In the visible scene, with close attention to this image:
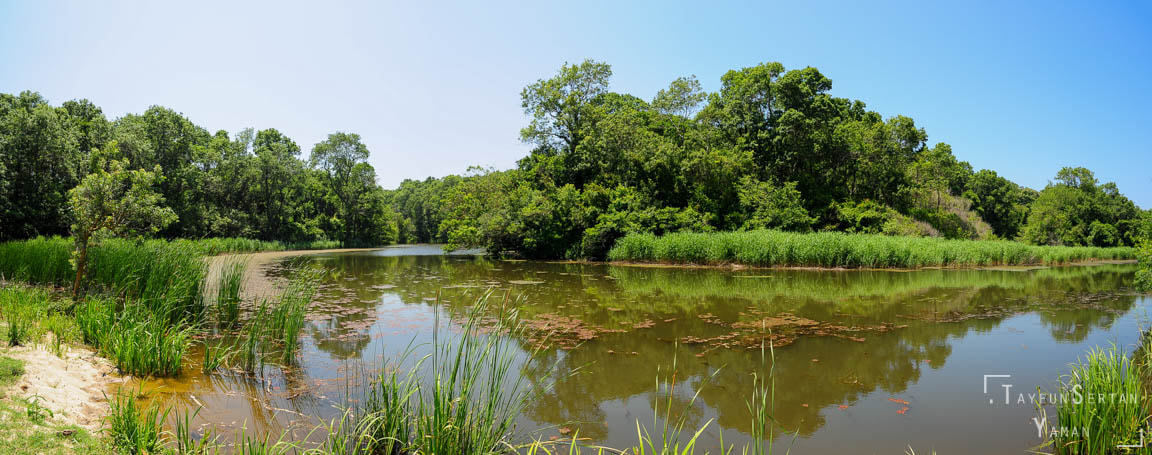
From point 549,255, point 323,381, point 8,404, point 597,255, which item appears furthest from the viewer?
point 549,255

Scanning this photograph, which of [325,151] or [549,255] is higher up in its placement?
[325,151]

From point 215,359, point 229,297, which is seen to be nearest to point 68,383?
point 215,359

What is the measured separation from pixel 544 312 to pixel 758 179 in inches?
1022

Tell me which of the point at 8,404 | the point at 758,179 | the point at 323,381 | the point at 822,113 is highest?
the point at 822,113

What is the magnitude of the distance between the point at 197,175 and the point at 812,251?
46.4 meters

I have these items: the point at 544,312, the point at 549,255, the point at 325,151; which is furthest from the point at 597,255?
the point at 325,151

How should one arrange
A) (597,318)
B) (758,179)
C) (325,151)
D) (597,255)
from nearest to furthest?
(597,318), (597,255), (758,179), (325,151)

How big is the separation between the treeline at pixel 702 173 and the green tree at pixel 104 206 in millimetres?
19788

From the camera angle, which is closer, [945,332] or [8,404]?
[8,404]

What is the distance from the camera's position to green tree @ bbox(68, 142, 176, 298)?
7.53 m

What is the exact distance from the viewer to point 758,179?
32000 mm

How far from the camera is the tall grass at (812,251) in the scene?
21.0 meters

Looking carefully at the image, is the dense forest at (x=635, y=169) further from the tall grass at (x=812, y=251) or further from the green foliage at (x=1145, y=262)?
the green foliage at (x=1145, y=262)

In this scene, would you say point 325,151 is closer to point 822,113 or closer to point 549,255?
point 549,255
